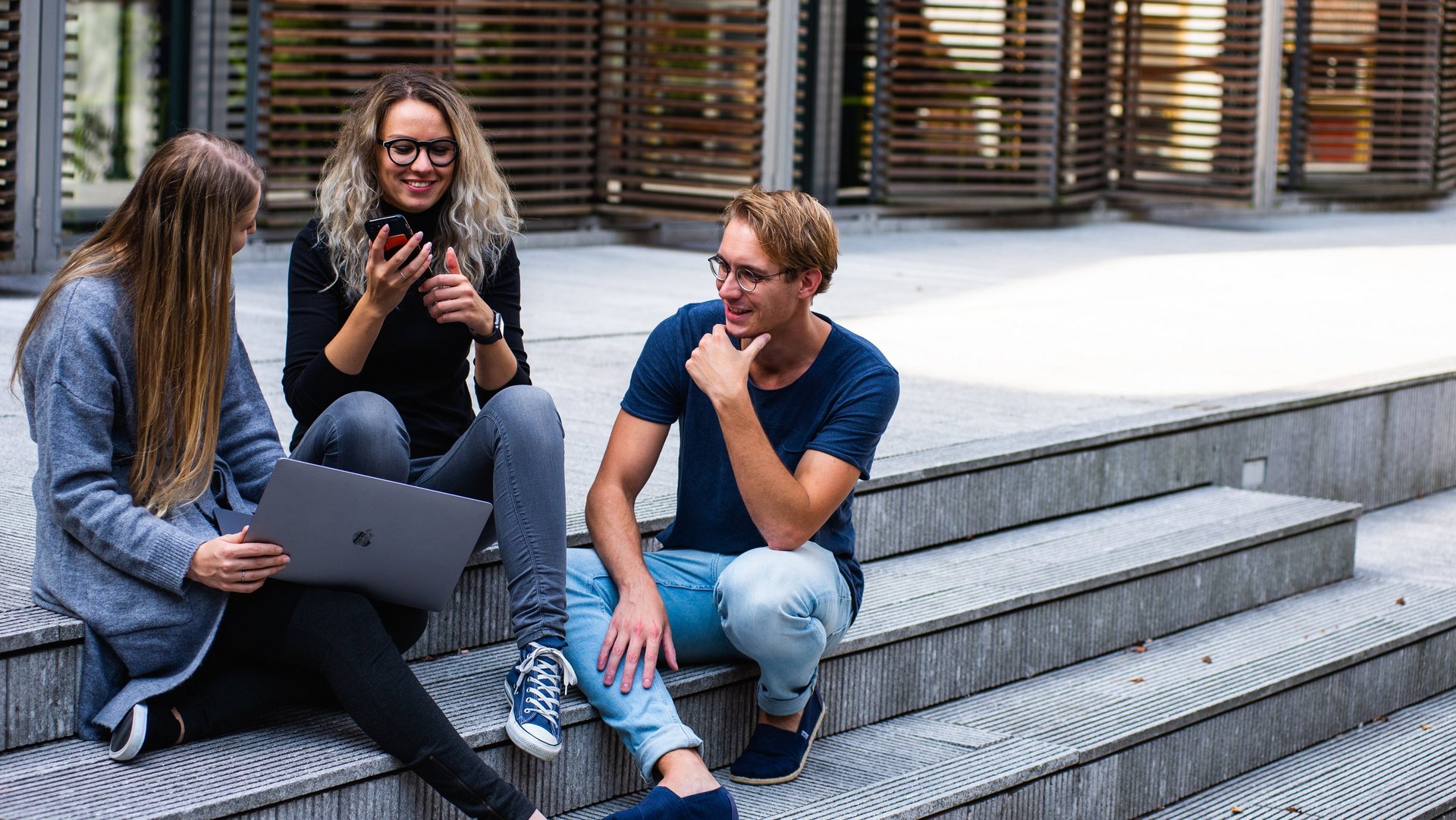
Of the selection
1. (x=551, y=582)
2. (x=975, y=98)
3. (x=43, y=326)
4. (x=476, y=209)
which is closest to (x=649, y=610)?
(x=551, y=582)

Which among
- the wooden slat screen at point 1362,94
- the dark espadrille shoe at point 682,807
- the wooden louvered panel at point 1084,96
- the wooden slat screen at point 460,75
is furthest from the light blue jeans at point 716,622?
the wooden slat screen at point 1362,94

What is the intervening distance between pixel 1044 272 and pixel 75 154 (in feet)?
16.4

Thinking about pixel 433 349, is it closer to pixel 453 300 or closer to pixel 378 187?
pixel 453 300

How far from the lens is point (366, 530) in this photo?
270 cm

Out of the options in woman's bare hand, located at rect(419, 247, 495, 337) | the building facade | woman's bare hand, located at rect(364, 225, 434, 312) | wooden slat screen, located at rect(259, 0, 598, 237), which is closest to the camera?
woman's bare hand, located at rect(364, 225, 434, 312)

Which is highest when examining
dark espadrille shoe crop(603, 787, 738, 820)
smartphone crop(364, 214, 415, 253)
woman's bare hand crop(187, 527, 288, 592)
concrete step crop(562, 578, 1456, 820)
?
smartphone crop(364, 214, 415, 253)

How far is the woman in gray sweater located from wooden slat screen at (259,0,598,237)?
556cm

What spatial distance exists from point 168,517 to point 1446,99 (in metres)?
13.9

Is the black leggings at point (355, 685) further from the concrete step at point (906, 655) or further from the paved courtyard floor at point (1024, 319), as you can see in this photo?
the paved courtyard floor at point (1024, 319)

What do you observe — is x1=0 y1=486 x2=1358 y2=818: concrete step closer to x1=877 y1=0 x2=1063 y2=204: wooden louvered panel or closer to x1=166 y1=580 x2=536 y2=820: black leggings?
x1=166 y1=580 x2=536 y2=820: black leggings

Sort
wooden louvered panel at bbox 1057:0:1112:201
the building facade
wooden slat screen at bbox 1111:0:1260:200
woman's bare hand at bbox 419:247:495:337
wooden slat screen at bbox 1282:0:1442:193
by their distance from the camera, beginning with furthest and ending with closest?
wooden slat screen at bbox 1282:0:1442:193 < wooden slat screen at bbox 1111:0:1260:200 < wooden louvered panel at bbox 1057:0:1112:201 < the building facade < woman's bare hand at bbox 419:247:495:337

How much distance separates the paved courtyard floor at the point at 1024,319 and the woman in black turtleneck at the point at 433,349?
63cm

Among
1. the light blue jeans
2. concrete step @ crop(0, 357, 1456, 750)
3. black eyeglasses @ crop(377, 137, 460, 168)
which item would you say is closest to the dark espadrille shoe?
the light blue jeans

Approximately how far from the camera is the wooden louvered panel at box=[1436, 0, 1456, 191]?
47.0 ft
